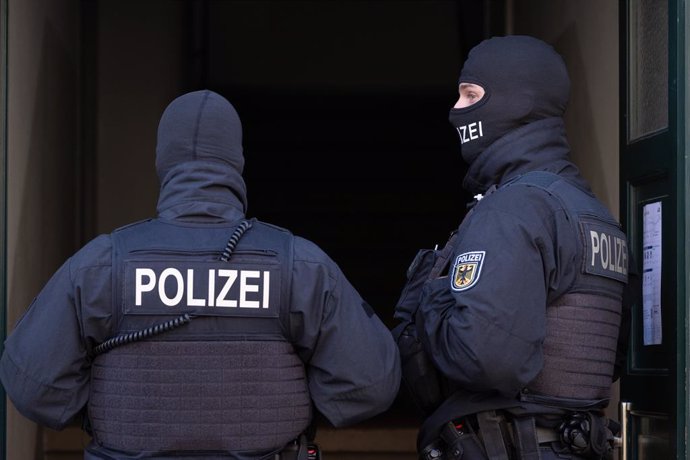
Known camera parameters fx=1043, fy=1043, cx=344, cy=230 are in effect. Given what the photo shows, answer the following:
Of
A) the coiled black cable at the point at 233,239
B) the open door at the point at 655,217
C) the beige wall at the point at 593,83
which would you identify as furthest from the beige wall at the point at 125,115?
the coiled black cable at the point at 233,239

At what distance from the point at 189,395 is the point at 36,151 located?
2.10 metres

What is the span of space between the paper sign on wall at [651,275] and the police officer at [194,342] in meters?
1.05

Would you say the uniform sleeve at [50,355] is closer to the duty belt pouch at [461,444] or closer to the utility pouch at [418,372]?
the utility pouch at [418,372]

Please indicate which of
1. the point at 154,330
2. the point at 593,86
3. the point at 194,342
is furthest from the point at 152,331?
the point at 593,86

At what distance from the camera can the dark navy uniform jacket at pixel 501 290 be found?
273cm

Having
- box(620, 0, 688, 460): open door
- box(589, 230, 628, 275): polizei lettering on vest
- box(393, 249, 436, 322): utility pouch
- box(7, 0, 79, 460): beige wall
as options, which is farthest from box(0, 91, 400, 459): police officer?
box(7, 0, 79, 460): beige wall

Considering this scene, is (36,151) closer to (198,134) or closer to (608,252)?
(198,134)

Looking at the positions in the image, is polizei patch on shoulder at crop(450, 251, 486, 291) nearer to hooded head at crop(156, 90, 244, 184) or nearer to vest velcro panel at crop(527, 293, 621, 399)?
vest velcro panel at crop(527, 293, 621, 399)

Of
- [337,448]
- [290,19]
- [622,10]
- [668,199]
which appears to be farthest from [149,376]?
[290,19]

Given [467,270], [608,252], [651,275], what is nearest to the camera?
[467,270]

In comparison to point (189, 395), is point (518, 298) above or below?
above

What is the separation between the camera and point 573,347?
114 inches

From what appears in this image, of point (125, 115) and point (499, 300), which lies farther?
point (125, 115)

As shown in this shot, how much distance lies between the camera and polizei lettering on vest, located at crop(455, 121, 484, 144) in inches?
125
